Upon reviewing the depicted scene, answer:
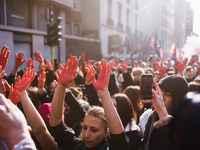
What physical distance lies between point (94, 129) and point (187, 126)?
161cm

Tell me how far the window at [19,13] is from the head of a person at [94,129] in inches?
448

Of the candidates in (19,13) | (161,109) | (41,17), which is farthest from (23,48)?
(161,109)

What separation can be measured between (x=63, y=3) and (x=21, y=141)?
51.6 feet

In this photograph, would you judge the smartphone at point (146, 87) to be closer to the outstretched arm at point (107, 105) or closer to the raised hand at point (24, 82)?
the outstretched arm at point (107, 105)

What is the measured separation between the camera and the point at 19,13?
12914mm

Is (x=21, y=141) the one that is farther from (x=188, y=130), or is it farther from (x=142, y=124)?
(x=142, y=124)

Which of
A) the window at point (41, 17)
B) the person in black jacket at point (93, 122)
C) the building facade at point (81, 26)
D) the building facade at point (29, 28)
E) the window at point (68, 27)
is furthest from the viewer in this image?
the window at point (68, 27)

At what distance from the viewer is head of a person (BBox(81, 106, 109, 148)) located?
Answer: 2.07 metres

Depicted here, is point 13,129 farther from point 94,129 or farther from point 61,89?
point 94,129

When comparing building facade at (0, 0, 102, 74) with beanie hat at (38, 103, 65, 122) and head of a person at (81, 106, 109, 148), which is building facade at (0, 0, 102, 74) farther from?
head of a person at (81, 106, 109, 148)

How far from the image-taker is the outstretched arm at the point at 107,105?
184 centimetres

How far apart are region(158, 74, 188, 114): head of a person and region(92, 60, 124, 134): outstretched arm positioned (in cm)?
84

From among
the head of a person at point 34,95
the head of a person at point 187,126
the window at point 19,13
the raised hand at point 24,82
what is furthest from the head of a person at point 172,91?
the window at point 19,13

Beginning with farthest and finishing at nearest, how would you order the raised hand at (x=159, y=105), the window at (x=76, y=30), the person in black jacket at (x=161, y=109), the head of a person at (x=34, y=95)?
the window at (x=76, y=30), the head of a person at (x=34, y=95), the raised hand at (x=159, y=105), the person in black jacket at (x=161, y=109)
